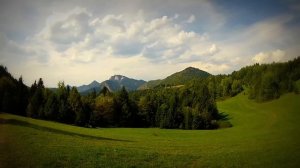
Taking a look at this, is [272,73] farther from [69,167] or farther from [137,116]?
[69,167]

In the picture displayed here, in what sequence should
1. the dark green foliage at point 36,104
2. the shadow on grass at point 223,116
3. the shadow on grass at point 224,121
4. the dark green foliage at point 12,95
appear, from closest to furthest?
the dark green foliage at point 12,95, the dark green foliage at point 36,104, the shadow on grass at point 224,121, the shadow on grass at point 223,116

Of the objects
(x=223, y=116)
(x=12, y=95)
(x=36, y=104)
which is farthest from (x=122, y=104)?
(x=223, y=116)

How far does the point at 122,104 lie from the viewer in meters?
128

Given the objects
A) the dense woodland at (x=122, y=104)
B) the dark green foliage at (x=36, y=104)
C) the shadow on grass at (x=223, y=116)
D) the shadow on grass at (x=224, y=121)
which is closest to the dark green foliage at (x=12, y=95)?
the dense woodland at (x=122, y=104)

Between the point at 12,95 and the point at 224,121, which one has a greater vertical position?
the point at 12,95

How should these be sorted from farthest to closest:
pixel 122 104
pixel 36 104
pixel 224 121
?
pixel 224 121 < pixel 122 104 < pixel 36 104

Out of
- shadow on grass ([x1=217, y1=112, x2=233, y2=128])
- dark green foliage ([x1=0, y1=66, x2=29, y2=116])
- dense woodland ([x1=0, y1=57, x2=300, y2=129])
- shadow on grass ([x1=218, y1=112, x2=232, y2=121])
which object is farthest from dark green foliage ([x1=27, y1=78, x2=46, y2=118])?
shadow on grass ([x1=218, y1=112, x2=232, y2=121])

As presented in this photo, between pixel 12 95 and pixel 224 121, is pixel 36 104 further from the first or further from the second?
pixel 224 121

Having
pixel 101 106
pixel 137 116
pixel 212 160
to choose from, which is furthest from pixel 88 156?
pixel 137 116

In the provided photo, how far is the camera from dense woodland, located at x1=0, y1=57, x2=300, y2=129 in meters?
99.9

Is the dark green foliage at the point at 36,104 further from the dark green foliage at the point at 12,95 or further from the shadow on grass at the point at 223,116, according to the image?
the shadow on grass at the point at 223,116

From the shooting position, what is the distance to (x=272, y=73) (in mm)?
119562

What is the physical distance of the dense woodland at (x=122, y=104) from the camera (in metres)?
99.9

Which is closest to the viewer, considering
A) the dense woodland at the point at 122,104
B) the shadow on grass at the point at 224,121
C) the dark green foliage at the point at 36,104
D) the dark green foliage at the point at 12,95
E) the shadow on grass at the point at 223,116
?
the dark green foliage at the point at 12,95
